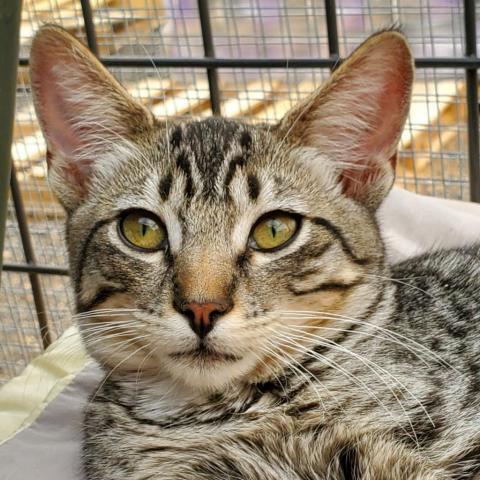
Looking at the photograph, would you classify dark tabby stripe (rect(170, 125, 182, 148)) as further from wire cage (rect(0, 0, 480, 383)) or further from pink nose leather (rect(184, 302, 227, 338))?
wire cage (rect(0, 0, 480, 383))

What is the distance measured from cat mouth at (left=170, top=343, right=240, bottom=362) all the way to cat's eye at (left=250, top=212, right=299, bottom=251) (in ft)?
0.53

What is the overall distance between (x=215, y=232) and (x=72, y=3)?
1.77m

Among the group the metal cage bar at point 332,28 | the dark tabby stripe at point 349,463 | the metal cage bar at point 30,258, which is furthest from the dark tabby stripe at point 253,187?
the metal cage bar at point 30,258

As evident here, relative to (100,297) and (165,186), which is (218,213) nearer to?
(165,186)

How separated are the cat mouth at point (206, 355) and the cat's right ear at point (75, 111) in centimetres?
38

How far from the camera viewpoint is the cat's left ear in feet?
4.63

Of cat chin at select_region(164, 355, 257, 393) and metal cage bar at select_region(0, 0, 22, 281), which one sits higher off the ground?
metal cage bar at select_region(0, 0, 22, 281)

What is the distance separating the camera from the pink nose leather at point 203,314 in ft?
4.00

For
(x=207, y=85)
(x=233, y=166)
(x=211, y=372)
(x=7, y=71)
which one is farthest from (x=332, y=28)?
(x=7, y=71)

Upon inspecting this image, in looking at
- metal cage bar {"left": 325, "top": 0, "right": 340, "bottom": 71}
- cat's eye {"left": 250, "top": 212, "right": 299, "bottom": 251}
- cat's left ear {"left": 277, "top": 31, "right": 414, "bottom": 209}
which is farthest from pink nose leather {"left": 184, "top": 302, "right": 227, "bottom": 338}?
metal cage bar {"left": 325, "top": 0, "right": 340, "bottom": 71}

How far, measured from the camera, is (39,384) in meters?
1.98

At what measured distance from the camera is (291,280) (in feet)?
4.36

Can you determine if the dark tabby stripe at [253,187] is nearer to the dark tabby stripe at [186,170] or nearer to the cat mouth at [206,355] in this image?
the dark tabby stripe at [186,170]

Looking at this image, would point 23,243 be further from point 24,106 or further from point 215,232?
point 215,232
